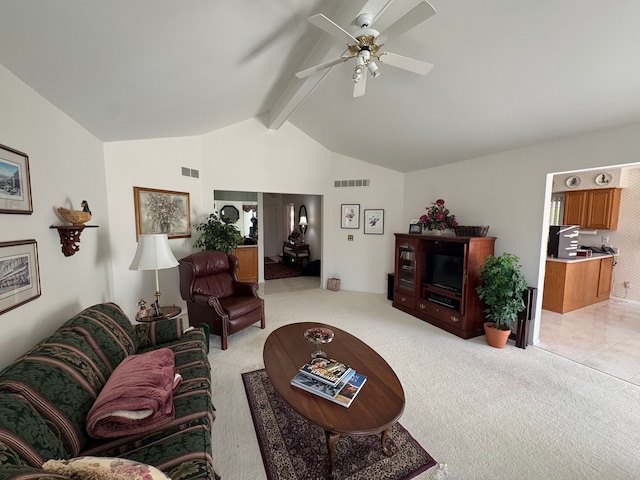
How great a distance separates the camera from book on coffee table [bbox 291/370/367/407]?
1.50 m

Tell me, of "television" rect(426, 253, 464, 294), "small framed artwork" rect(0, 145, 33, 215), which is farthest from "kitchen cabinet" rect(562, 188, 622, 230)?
"small framed artwork" rect(0, 145, 33, 215)

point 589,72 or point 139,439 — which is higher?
point 589,72

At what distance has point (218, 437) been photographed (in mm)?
1765

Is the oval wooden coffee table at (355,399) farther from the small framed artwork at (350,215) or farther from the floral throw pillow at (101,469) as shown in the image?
the small framed artwork at (350,215)

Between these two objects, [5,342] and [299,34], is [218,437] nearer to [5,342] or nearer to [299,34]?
[5,342]

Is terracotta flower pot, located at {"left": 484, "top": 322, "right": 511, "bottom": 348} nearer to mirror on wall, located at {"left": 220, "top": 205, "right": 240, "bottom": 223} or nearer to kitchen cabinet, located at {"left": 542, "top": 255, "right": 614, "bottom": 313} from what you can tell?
kitchen cabinet, located at {"left": 542, "top": 255, "right": 614, "bottom": 313}

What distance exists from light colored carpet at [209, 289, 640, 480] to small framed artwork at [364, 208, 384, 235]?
2.31 metres

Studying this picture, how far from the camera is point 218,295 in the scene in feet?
11.2

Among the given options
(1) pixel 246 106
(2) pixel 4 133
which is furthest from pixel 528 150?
(2) pixel 4 133

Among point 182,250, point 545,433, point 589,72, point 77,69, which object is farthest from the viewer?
point 182,250

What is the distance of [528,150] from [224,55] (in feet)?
11.3

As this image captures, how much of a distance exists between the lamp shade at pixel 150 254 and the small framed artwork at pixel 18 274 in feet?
2.72

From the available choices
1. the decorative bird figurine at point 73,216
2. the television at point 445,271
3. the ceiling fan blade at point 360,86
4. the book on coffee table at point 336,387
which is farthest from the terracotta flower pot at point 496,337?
the decorative bird figurine at point 73,216

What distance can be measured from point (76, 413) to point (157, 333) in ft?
3.17
